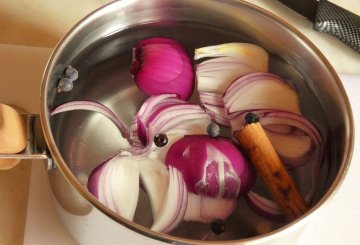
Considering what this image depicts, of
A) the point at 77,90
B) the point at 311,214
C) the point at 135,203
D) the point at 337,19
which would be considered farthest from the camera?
the point at 337,19

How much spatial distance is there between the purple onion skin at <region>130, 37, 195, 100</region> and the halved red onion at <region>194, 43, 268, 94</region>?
2cm

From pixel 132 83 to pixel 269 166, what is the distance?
9.8 inches

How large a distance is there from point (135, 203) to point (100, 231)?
74mm

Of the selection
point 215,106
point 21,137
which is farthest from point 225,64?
point 21,137

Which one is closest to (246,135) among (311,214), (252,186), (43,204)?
(252,186)

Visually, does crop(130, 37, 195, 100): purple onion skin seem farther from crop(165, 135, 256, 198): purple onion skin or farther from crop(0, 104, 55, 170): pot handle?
crop(0, 104, 55, 170): pot handle

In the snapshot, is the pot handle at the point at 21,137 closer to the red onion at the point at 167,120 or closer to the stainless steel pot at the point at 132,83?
the stainless steel pot at the point at 132,83

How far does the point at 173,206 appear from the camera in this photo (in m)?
0.60

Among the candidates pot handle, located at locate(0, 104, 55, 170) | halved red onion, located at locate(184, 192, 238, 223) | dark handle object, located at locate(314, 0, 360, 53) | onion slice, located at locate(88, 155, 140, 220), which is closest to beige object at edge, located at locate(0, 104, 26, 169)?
pot handle, located at locate(0, 104, 55, 170)

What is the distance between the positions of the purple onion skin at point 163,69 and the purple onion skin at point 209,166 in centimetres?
10

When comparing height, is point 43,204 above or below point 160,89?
below

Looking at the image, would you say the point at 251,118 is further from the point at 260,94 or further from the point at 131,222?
the point at 131,222

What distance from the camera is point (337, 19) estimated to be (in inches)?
34.0

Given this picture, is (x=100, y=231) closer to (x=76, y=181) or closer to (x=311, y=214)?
(x=76, y=181)
